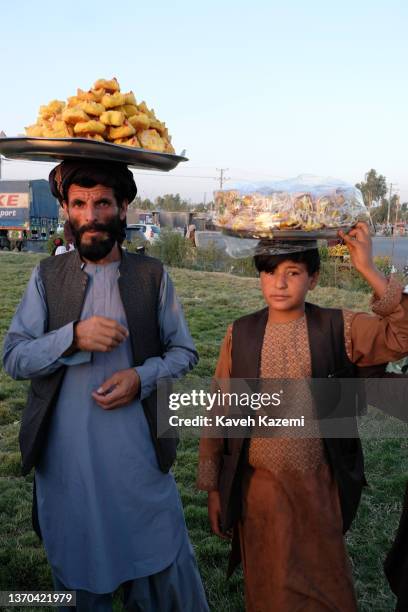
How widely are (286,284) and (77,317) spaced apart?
2.61 feet

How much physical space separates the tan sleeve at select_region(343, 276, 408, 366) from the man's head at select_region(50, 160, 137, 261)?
3.13ft

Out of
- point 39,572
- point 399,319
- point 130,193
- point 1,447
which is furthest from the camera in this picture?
point 1,447

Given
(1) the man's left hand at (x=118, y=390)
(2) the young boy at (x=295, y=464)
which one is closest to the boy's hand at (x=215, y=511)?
(2) the young boy at (x=295, y=464)

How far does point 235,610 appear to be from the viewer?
2.94 metres

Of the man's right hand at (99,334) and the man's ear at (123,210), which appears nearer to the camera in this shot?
the man's right hand at (99,334)

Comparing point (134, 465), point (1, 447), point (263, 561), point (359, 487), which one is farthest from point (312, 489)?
point (1, 447)

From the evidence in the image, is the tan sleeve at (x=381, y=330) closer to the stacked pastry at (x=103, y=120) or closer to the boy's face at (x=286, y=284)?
the boy's face at (x=286, y=284)

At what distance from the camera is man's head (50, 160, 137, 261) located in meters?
2.27

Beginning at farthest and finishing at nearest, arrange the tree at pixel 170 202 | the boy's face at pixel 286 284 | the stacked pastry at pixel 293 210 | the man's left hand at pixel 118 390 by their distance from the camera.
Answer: the tree at pixel 170 202 → the boy's face at pixel 286 284 → the man's left hand at pixel 118 390 → the stacked pastry at pixel 293 210

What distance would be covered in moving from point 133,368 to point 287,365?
0.60m

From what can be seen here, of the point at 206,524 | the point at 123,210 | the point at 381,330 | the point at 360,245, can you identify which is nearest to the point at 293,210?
the point at 360,245

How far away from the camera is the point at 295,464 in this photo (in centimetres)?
232

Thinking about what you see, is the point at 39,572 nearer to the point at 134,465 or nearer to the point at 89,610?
the point at 89,610

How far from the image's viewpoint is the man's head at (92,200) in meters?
2.27
